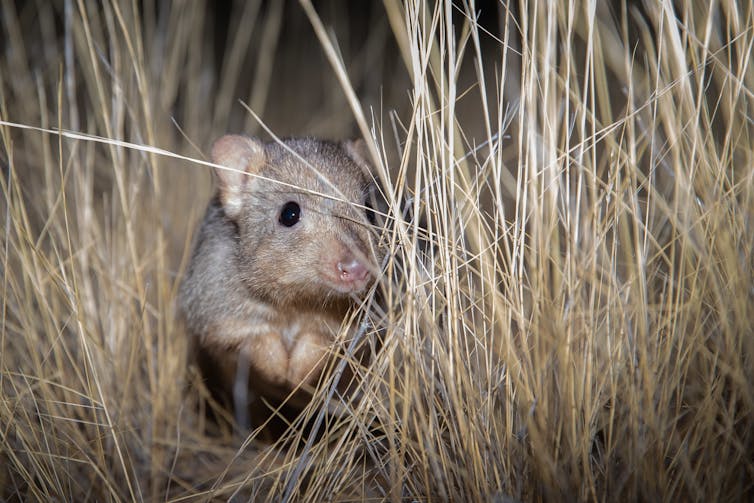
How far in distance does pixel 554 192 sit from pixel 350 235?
2.81 feet

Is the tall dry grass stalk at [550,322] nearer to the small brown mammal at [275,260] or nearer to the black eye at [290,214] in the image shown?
the small brown mammal at [275,260]

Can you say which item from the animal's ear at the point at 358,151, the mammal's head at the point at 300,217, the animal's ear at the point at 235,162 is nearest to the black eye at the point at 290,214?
the mammal's head at the point at 300,217

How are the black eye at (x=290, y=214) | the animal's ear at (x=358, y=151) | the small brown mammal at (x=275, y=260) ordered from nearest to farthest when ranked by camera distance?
the small brown mammal at (x=275, y=260) → the black eye at (x=290, y=214) → the animal's ear at (x=358, y=151)

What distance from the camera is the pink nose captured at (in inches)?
98.4

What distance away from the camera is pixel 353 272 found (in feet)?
8.21

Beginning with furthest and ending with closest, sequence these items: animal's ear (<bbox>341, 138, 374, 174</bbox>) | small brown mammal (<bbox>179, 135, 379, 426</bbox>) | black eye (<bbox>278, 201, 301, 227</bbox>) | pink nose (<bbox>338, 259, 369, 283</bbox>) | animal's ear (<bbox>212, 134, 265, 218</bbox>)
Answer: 1. animal's ear (<bbox>341, 138, 374, 174</bbox>)
2. animal's ear (<bbox>212, 134, 265, 218</bbox>)
3. black eye (<bbox>278, 201, 301, 227</bbox>)
4. small brown mammal (<bbox>179, 135, 379, 426</bbox>)
5. pink nose (<bbox>338, 259, 369, 283</bbox>)

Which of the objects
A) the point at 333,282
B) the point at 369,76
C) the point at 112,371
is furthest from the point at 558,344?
the point at 369,76

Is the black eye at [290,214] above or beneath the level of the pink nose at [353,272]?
above

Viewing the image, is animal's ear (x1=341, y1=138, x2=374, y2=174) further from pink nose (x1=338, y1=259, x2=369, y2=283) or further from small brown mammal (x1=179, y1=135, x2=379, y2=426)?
pink nose (x1=338, y1=259, x2=369, y2=283)

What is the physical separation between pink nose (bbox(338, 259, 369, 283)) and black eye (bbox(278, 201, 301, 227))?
1.28ft

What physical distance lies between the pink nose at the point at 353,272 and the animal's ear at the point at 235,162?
2.65 feet

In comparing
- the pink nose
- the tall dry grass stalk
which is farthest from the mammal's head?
the tall dry grass stalk

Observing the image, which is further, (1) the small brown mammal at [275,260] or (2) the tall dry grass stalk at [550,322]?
(1) the small brown mammal at [275,260]

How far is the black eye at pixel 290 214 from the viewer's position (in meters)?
2.82
